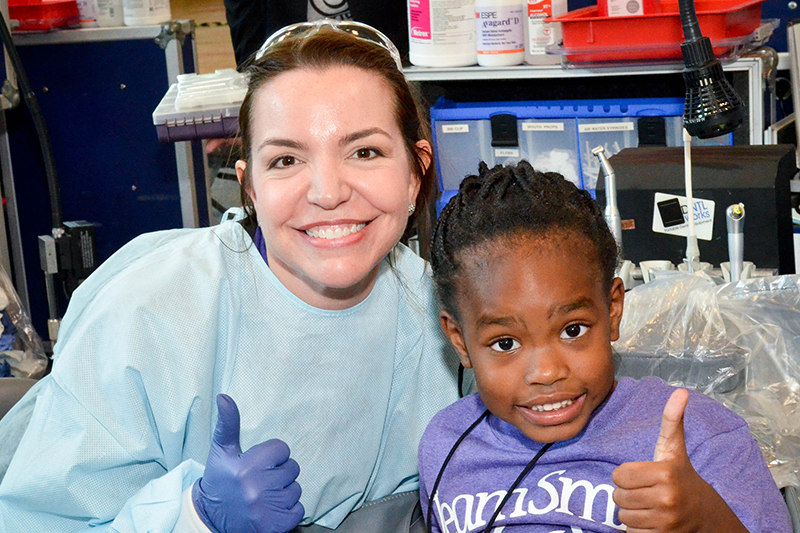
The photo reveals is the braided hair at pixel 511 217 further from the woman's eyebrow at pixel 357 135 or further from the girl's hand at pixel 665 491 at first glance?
the girl's hand at pixel 665 491

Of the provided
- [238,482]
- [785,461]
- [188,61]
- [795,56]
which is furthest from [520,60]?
[238,482]

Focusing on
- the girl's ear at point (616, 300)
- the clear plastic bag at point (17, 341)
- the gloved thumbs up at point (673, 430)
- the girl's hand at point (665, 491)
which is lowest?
the clear plastic bag at point (17, 341)

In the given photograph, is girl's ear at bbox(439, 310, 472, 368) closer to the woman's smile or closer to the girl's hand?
the woman's smile

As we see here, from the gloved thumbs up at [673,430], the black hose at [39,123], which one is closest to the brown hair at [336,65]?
the gloved thumbs up at [673,430]

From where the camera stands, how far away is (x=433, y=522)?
3.98ft

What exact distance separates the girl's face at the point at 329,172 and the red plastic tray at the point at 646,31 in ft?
3.21

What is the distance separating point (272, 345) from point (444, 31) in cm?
127

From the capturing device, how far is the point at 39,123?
2.72 m

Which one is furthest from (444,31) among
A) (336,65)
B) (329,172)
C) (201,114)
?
(329,172)

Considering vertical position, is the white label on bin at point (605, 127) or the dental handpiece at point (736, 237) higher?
the white label on bin at point (605, 127)

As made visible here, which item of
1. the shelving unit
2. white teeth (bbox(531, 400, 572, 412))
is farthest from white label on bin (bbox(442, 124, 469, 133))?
white teeth (bbox(531, 400, 572, 412))

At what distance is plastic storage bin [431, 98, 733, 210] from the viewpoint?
7.23 feet

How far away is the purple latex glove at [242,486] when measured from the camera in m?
1.04

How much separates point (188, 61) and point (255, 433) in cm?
203
